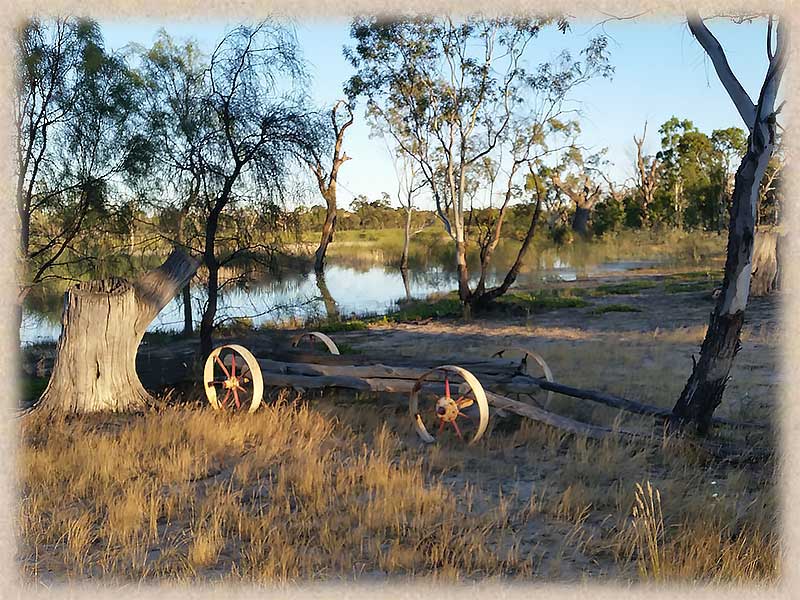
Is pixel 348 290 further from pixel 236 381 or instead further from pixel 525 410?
pixel 525 410

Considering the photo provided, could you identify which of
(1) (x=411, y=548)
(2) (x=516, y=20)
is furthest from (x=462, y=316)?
(1) (x=411, y=548)

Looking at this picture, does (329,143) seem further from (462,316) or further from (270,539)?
(462,316)

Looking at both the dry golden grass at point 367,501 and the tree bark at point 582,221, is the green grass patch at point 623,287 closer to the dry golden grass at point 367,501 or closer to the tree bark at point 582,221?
the dry golden grass at point 367,501

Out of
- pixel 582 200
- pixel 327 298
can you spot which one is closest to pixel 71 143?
pixel 327 298

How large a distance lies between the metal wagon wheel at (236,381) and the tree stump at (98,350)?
0.77 meters

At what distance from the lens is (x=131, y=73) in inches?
499

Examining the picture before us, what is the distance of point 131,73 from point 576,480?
425 inches

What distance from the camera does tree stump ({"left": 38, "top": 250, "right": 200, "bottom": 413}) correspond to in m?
7.07

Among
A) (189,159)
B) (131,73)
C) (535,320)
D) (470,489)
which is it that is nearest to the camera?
(470,489)

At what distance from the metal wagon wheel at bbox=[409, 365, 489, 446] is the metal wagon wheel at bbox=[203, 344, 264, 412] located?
1494 millimetres

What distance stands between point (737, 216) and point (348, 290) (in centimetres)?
2286

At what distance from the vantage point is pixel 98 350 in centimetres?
716

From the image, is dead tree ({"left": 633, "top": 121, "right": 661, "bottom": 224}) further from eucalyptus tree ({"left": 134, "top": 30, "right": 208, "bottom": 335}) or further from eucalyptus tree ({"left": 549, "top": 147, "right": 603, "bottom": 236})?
eucalyptus tree ({"left": 134, "top": 30, "right": 208, "bottom": 335})

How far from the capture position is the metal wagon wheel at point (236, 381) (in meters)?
6.91
